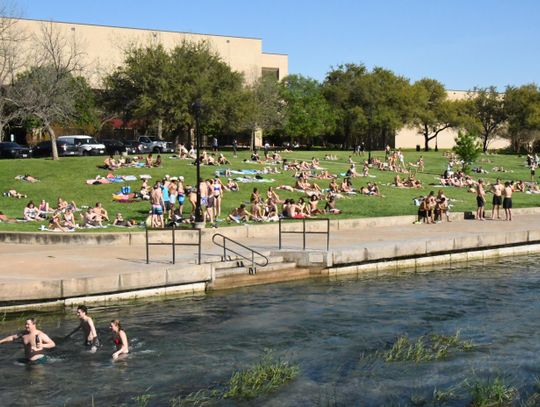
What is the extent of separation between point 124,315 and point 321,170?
92.4 ft

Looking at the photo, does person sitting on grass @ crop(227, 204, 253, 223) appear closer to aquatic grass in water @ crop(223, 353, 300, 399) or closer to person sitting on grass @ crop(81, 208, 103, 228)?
person sitting on grass @ crop(81, 208, 103, 228)

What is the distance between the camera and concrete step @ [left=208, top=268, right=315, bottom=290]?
1971 centimetres

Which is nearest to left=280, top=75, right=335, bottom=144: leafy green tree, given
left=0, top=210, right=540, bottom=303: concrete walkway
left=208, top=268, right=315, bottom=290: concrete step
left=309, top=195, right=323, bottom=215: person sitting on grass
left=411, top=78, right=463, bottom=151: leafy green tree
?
left=411, top=78, right=463, bottom=151: leafy green tree

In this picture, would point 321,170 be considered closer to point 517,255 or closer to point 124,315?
point 517,255

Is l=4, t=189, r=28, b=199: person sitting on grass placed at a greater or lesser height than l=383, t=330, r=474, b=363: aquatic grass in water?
greater

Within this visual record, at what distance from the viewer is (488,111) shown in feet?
324

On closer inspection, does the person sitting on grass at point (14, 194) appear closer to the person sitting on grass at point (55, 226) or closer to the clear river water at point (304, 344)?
the person sitting on grass at point (55, 226)

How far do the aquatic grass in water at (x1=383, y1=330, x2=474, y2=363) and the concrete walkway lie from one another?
6349mm

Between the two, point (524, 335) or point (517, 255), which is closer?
point (524, 335)

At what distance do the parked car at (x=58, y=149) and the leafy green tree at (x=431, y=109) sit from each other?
1888 inches

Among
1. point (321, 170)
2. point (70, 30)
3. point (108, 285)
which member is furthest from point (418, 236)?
point (70, 30)

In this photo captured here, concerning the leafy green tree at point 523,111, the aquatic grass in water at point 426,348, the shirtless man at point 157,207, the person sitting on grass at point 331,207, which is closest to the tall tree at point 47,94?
the person sitting on grass at point 331,207

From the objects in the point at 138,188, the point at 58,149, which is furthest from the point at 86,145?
the point at 138,188

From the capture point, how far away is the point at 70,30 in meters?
77.3
